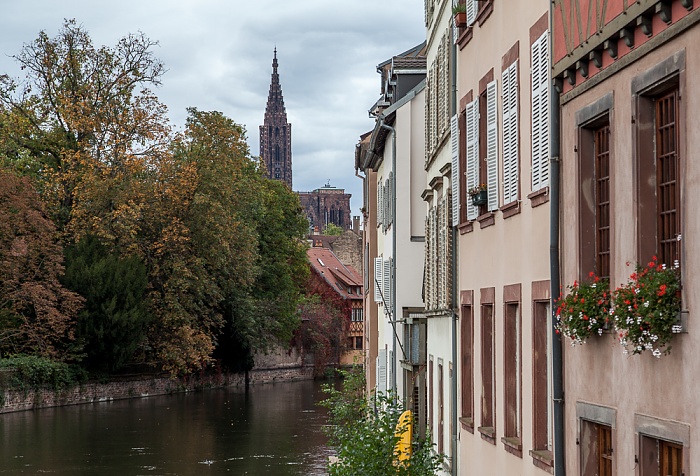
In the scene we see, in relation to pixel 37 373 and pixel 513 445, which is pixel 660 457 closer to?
pixel 513 445

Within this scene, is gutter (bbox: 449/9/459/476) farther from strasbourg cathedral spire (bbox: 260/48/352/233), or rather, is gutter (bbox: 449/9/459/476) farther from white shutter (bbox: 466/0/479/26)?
strasbourg cathedral spire (bbox: 260/48/352/233)

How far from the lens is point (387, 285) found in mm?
28875

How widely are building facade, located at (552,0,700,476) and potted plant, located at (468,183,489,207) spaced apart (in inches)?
144

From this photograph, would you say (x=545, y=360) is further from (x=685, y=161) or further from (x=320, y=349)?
(x=320, y=349)

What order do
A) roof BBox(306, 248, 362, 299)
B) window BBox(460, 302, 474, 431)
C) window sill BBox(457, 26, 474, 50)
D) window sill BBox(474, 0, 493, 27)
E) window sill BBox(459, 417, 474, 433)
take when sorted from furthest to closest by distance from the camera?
1. roof BBox(306, 248, 362, 299)
2. window sill BBox(457, 26, 474, 50)
3. window BBox(460, 302, 474, 431)
4. window sill BBox(459, 417, 474, 433)
5. window sill BBox(474, 0, 493, 27)

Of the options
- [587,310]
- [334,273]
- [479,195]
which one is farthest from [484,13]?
[334,273]

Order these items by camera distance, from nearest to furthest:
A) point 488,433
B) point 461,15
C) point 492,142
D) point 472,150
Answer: point 492,142, point 488,433, point 472,150, point 461,15

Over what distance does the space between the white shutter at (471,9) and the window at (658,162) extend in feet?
21.3

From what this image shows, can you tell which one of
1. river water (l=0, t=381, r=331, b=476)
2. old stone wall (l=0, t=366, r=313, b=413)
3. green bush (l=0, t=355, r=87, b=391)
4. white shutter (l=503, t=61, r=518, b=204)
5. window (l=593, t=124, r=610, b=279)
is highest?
white shutter (l=503, t=61, r=518, b=204)

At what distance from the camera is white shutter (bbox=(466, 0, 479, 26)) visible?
14628 mm

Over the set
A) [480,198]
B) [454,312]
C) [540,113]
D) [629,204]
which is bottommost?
[454,312]

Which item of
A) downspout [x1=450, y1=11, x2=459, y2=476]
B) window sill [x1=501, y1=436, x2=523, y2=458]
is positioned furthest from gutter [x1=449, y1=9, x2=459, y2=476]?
window sill [x1=501, y1=436, x2=523, y2=458]

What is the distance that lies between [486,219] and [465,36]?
263 cm

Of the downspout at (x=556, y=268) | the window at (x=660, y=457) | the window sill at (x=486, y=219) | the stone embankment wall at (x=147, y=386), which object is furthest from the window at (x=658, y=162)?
the stone embankment wall at (x=147, y=386)
